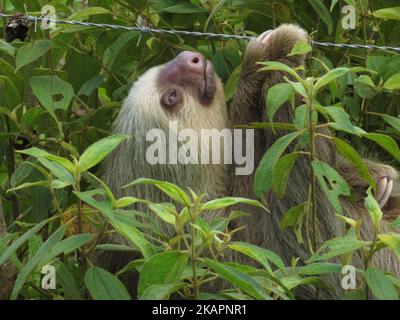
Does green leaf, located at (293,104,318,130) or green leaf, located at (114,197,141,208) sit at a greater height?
green leaf, located at (293,104,318,130)

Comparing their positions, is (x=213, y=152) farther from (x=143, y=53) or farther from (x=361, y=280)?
(x=361, y=280)

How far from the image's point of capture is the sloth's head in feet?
17.6

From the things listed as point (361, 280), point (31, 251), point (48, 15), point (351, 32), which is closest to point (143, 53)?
point (48, 15)

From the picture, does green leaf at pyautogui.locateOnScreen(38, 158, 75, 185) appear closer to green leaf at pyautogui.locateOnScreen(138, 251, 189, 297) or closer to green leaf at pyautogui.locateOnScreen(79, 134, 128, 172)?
green leaf at pyautogui.locateOnScreen(79, 134, 128, 172)

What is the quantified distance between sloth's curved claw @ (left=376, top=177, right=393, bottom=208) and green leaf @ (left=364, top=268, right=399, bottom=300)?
1736 millimetres

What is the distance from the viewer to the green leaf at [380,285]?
3.60m

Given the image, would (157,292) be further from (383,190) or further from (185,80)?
(383,190)

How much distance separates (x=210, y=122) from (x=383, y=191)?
110 cm

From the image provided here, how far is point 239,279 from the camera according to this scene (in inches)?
136

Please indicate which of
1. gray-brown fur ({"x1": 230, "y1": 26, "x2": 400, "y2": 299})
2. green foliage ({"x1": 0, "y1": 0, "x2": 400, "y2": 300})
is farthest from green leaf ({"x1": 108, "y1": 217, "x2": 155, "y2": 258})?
gray-brown fur ({"x1": 230, "y1": 26, "x2": 400, "y2": 299})

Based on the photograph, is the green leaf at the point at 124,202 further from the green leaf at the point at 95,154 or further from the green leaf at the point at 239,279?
the green leaf at the point at 239,279

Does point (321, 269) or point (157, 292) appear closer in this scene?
point (157, 292)

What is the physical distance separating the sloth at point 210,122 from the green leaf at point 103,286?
1382mm

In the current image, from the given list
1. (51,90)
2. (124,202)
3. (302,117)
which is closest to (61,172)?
(124,202)
